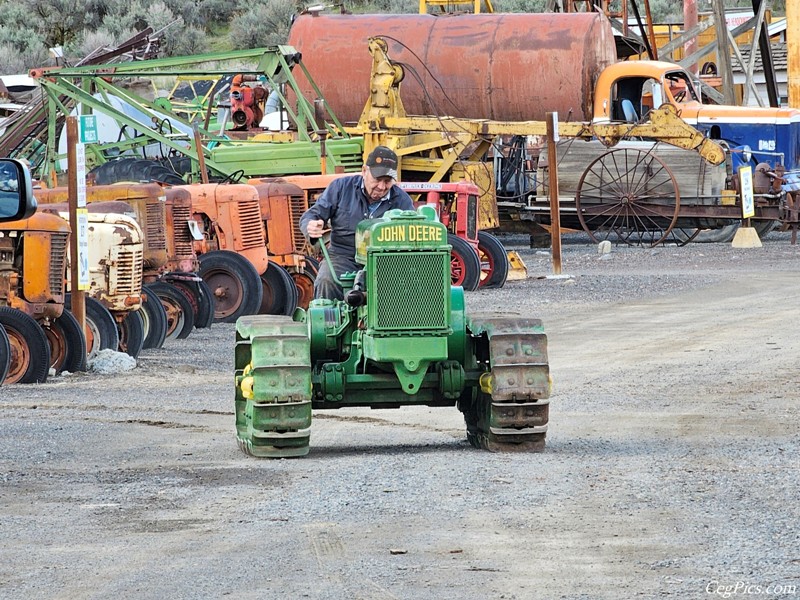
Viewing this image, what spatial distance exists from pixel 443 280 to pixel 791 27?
28648 mm

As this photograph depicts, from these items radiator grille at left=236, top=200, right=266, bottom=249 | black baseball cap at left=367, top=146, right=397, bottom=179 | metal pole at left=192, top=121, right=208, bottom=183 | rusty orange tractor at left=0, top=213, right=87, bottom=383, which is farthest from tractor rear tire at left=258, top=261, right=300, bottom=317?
black baseball cap at left=367, top=146, right=397, bottom=179

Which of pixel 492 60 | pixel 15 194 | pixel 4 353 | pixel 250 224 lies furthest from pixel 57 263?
pixel 492 60

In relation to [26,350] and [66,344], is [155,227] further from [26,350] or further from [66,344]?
[26,350]

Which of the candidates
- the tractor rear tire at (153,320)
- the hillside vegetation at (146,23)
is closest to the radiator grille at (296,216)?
the tractor rear tire at (153,320)

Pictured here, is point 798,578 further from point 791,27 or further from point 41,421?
point 791,27

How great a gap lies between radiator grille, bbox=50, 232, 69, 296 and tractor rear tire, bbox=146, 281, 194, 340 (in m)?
3.32

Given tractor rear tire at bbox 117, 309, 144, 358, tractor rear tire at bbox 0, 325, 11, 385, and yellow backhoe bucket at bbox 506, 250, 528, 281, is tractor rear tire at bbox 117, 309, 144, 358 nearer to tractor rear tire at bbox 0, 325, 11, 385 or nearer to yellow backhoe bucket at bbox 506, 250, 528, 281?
tractor rear tire at bbox 0, 325, 11, 385

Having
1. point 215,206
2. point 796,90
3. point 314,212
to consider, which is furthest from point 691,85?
point 314,212

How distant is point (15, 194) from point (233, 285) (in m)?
12.5

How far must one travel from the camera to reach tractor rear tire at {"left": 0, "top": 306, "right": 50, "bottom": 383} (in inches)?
536

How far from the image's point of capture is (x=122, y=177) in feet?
83.5

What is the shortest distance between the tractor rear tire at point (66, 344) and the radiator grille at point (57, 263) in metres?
0.35

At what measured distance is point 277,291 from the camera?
1986 centimetres

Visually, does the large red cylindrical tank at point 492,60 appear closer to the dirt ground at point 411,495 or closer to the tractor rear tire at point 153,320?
the tractor rear tire at point 153,320
